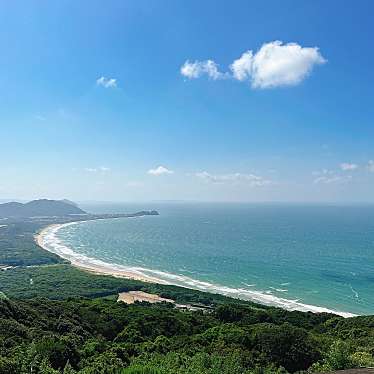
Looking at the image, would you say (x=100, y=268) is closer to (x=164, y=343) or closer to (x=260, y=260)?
(x=260, y=260)

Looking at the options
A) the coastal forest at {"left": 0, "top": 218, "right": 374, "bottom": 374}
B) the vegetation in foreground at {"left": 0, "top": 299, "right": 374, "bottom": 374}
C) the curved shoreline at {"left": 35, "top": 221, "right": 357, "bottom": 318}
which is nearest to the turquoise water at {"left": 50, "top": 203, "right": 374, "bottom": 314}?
the curved shoreline at {"left": 35, "top": 221, "right": 357, "bottom": 318}

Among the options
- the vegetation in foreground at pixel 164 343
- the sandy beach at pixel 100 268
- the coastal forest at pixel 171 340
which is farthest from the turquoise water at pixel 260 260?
the vegetation in foreground at pixel 164 343

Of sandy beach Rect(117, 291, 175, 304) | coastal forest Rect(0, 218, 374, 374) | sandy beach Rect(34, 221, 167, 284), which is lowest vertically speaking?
sandy beach Rect(117, 291, 175, 304)

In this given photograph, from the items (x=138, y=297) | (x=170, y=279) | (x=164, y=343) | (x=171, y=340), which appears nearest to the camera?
(x=164, y=343)

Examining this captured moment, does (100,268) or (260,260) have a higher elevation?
(260,260)

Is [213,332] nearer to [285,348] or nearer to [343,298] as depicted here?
[285,348]

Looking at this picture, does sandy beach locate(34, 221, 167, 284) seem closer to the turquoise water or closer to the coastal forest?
the turquoise water

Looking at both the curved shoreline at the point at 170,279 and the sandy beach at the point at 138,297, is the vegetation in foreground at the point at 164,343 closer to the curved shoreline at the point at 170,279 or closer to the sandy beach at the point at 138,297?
the curved shoreline at the point at 170,279

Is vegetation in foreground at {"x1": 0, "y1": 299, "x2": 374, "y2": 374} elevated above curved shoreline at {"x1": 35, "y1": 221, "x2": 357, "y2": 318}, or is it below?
above

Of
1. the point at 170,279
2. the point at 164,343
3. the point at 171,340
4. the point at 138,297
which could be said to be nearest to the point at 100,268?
the point at 170,279
